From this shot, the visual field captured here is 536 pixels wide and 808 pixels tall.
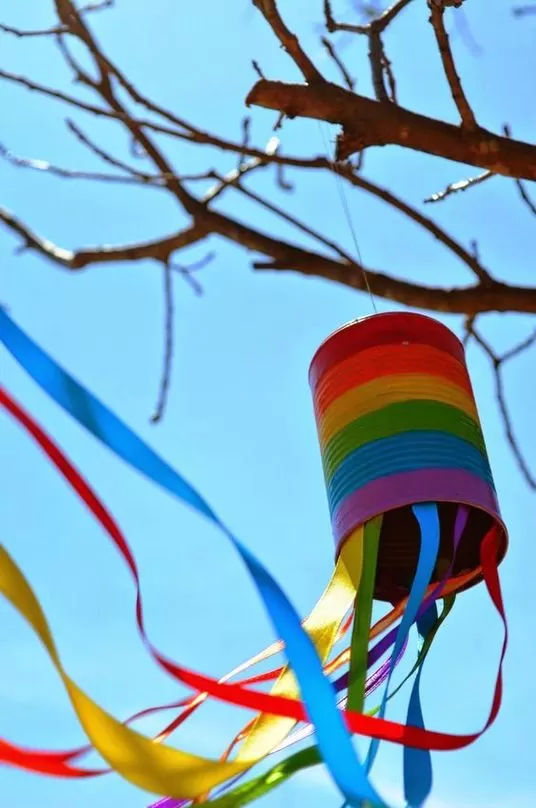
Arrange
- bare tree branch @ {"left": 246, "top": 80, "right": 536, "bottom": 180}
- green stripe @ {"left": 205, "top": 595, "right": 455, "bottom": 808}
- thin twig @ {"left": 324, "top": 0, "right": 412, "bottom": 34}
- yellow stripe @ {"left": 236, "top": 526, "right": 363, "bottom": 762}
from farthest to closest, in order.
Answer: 1. thin twig @ {"left": 324, "top": 0, "right": 412, "bottom": 34}
2. bare tree branch @ {"left": 246, "top": 80, "right": 536, "bottom": 180}
3. yellow stripe @ {"left": 236, "top": 526, "right": 363, "bottom": 762}
4. green stripe @ {"left": 205, "top": 595, "right": 455, "bottom": 808}

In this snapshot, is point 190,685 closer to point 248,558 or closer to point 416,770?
point 248,558

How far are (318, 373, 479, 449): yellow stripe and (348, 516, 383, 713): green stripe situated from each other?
0.10 m

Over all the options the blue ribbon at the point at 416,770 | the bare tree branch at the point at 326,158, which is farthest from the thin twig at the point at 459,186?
the blue ribbon at the point at 416,770

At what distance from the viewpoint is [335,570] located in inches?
35.8

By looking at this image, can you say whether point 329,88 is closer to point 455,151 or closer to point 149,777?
point 455,151

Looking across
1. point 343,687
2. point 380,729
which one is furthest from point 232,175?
point 380,729

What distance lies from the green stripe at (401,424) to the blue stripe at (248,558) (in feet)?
0.99

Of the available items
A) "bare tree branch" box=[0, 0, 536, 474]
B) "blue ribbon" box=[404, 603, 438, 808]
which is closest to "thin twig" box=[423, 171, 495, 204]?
"bare tree branch" box=[0, 0, 536, 474]

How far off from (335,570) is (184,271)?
80cm

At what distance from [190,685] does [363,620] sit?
0.25 meters

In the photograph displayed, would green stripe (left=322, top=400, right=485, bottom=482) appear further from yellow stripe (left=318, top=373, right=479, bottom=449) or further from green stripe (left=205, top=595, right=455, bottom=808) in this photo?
green stripe (left=205, top=595, right=455, bottom=808)

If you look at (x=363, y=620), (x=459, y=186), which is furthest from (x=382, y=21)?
(x=363, y=620)

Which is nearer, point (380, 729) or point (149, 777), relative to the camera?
point (149, 777)

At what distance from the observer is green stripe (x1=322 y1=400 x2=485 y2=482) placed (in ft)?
2.92
